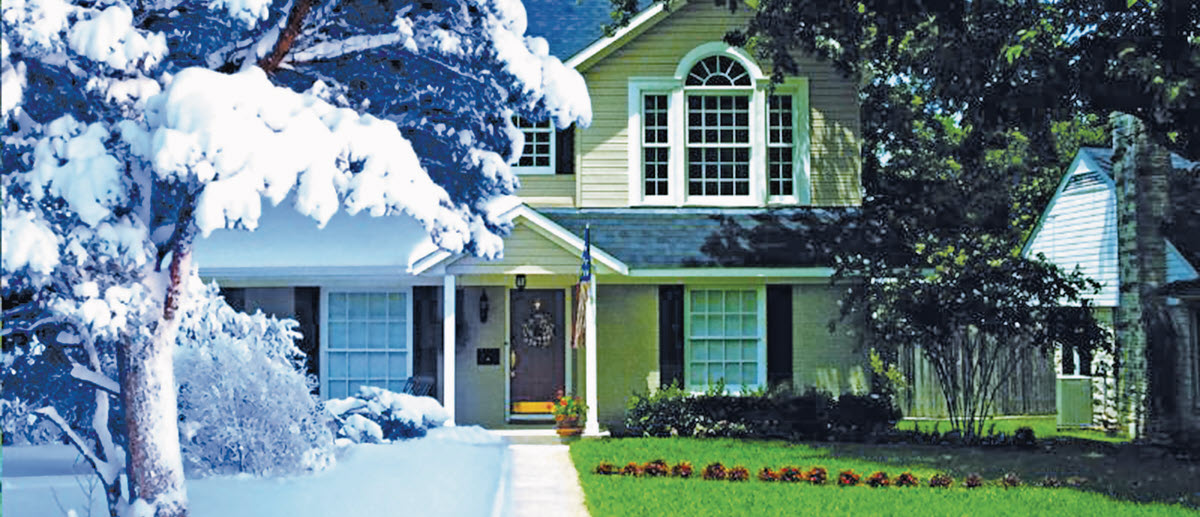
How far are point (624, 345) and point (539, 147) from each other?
11.9ft

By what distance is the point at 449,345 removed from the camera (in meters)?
18.6

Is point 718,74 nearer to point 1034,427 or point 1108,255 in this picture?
point 1034,427

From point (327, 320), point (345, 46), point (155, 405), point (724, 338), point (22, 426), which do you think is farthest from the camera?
point (724, 338)

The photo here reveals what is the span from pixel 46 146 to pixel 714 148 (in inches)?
559

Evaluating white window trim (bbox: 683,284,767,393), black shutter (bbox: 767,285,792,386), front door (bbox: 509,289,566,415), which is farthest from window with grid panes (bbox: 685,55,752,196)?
front door (bbox: 509,289,566,415)

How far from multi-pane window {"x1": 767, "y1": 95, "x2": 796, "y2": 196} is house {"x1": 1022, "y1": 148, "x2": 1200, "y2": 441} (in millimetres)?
4677

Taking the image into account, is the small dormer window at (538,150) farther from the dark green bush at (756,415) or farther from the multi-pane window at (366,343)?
the dark green bush at (756,415)

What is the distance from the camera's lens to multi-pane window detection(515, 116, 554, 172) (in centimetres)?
2091

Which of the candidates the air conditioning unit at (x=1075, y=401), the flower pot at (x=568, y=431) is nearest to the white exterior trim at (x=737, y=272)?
the flower pot at (x=568, y=431)

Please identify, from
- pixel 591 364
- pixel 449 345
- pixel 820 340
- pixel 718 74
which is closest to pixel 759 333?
pixel 820 340

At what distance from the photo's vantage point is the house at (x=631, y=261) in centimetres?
1919

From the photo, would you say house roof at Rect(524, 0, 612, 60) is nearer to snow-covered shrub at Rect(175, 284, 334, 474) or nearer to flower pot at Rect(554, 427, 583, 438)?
flower pot at Rect(554, 427, 583, 438)

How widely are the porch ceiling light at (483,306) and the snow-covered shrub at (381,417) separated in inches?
96.4

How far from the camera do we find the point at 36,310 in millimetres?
8625
